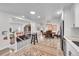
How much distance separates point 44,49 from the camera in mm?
2109

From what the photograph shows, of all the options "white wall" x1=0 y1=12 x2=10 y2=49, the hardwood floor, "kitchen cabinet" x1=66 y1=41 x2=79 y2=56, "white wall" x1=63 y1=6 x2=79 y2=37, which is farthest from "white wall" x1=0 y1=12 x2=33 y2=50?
"kitchen cabinet" x1=66 y1=41 x2=79 y2=56

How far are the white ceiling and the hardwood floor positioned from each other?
430 millimetres

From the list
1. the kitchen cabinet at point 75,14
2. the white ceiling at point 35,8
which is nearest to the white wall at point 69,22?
the kitchen cabinet at point 75,14

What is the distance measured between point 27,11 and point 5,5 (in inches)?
15.2

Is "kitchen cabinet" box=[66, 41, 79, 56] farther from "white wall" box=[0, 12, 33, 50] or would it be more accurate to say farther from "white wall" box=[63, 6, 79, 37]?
"white wall" box=[0, 12, 33, 50]

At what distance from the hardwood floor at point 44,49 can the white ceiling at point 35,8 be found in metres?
0.43

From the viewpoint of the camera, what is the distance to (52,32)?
6.82ft

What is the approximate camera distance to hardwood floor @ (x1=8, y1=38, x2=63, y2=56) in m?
2.05

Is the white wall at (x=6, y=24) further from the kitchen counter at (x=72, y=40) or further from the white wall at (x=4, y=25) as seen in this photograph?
the kitchen counter at (x=72, y=40)

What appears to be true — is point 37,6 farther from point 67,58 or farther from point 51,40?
point 67,58

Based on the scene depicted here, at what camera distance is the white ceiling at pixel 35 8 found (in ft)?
6.43

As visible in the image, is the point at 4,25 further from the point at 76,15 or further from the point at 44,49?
the point at 76,15

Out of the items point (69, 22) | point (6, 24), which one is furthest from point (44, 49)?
point (6, 24)

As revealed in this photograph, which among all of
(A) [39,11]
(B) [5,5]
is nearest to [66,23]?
(A) [39,11]
